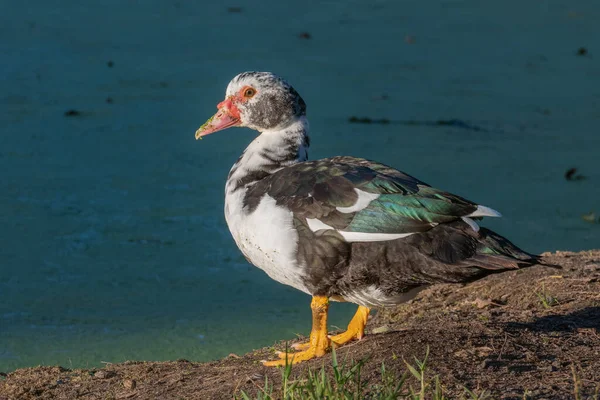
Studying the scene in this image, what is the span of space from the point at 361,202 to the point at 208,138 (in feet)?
12.4

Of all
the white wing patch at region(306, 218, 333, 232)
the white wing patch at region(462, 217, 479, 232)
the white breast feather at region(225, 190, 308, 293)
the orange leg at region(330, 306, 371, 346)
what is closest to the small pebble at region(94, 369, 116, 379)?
the white breast feather at region(225, 190, 308, 293)

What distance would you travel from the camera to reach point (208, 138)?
21.6 ft

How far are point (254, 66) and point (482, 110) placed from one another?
181 cm

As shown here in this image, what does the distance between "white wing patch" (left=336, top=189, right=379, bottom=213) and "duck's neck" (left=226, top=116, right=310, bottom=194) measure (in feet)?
1.71

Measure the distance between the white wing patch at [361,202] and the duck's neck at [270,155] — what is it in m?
0.52

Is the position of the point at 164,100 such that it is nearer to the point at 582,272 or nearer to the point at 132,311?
the point at 132,311

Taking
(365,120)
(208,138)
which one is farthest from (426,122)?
(208,138)

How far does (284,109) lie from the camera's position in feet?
11.5

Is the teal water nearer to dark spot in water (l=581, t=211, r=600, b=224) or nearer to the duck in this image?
dark spot in water (l=581, t=211, r=600, b=224)

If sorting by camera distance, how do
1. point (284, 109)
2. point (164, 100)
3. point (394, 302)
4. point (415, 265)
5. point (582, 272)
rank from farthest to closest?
point (164, 100)
point (582, 272)
point (284, 109)
point (394, 302)
point (415, 265)

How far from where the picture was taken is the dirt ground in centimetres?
277

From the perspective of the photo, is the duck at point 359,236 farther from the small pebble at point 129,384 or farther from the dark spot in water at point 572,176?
the dark spot in water at point 572,176

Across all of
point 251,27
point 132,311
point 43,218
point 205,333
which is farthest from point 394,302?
point 251,27

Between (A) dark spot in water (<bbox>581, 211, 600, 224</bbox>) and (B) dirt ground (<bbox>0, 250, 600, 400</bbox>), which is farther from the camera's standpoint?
(A) dark spot in water (<bbox>581, 211, 600, 224</bbox>)
